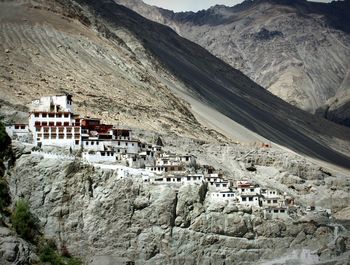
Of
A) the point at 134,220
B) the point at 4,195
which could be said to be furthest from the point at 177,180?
the point at 4,195

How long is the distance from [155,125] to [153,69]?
4816 centimetres

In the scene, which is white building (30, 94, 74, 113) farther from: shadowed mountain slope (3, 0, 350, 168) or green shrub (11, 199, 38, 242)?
green shrub (11, 199, 38, 242)

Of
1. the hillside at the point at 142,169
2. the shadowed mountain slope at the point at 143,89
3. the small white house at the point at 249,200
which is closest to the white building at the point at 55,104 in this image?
the hillside at the point at 142,169

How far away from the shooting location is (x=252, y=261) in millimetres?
74688

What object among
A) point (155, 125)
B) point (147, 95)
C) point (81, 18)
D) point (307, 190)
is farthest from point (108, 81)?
point (307, 190)

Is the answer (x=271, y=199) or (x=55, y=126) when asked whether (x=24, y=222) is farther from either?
(x=271, y=199)

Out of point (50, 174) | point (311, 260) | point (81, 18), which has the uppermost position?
point (81, 18)

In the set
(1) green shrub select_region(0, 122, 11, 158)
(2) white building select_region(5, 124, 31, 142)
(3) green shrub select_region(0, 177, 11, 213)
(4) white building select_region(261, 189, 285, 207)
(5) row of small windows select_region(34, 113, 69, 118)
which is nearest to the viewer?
(3) green shrub select_region(0, 177, 11, 213)

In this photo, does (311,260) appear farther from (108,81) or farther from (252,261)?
(108,81)

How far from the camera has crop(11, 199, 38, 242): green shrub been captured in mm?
69938

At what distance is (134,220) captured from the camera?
7456cm

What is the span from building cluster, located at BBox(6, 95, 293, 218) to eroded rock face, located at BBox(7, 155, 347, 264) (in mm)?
1889

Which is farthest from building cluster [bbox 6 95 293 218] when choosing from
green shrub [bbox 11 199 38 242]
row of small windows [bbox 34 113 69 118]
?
green shrub [bbox 11 199 38 242]

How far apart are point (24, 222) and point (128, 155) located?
1347cm
